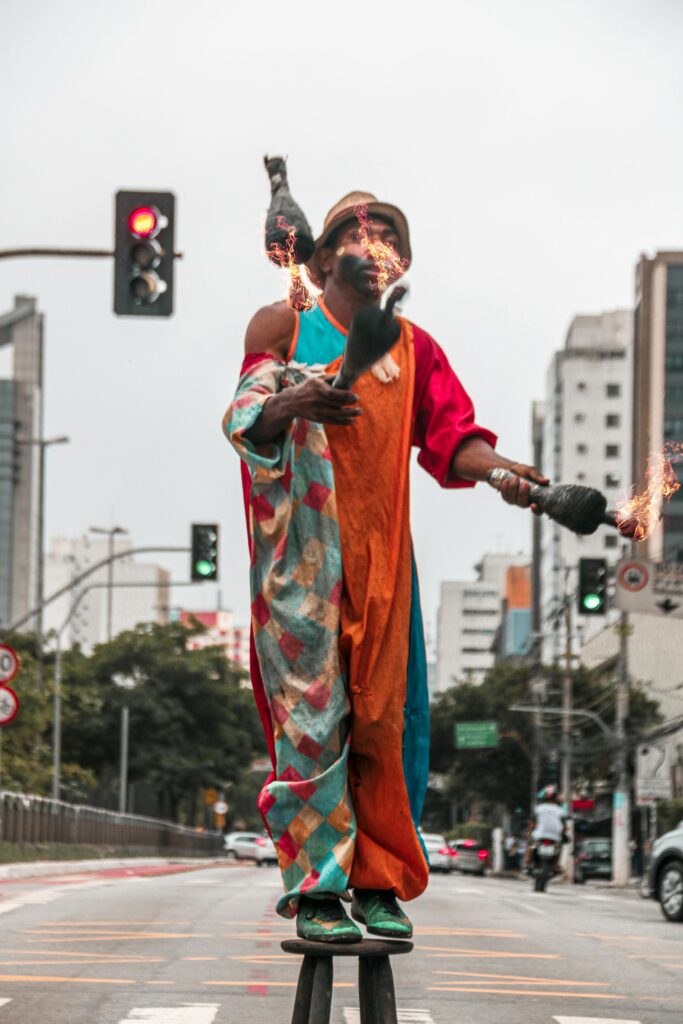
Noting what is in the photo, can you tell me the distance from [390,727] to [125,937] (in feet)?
20.7

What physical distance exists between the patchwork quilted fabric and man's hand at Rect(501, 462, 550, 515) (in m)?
0.38

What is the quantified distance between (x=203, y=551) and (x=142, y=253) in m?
9.76

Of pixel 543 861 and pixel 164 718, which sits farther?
pixel 164 718

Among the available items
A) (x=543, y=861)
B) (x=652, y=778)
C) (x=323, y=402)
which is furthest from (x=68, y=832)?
(x=323, y=402)

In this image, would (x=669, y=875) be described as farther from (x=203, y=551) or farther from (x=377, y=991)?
(x=377, y=991)

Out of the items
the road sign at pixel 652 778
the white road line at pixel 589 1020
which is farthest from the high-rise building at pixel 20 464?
the white road line at pixel 589 1020

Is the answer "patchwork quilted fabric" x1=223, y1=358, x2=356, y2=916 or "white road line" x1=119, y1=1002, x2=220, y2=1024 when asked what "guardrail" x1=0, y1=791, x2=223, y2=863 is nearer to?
"white road line" x1=119, y1=1002, x2=220, y2=1024

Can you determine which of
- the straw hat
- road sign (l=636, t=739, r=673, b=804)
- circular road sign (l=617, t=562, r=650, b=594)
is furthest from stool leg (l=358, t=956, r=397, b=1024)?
road sign (l=636, t=739, r=673, b=804)

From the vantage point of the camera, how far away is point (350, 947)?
4.07 metres

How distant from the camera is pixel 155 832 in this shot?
59.7 m

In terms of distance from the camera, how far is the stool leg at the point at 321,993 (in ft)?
13.5

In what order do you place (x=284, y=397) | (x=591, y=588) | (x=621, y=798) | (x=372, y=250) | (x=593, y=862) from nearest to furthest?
(x=284, y=397)
(x=372, y=250)
(x=591, y=588)
(x=621, y=798)
(x=593, y=862)

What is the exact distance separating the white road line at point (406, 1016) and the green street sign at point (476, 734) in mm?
62459

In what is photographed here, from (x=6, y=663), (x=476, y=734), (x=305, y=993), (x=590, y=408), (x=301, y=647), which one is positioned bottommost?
(x=476, y=734)
